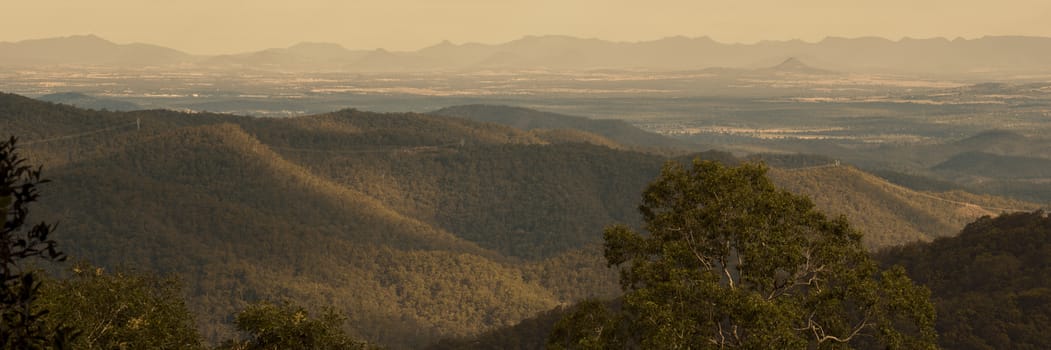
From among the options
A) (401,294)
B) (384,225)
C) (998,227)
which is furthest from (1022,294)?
(384,225)

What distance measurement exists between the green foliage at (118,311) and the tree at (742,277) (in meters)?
13.0

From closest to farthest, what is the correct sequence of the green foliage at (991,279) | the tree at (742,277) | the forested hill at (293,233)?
the tree at (742,277) → the green foliage at (991,279) → the forested hill at (293,233)

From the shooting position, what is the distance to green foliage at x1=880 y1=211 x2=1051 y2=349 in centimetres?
6762

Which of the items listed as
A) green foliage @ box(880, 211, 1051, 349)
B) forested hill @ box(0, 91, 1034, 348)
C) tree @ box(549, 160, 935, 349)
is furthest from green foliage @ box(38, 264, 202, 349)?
forested hill @ box(0, 91, 1034, 348)

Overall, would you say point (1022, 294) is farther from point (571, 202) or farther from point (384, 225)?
point (571, 202)

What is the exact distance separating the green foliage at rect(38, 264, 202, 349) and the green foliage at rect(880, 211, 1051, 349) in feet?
171

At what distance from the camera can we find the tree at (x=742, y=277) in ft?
91.4

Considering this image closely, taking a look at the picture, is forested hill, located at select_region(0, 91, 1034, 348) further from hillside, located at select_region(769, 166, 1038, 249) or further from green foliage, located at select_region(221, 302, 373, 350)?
green foliage, located at select_region(221, 302, 373, 350)

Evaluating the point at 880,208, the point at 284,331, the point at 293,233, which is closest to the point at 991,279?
the point at 284,331

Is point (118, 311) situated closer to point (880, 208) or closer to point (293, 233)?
point (293, 233)

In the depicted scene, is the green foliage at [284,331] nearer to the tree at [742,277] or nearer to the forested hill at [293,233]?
the tree at [742,277]

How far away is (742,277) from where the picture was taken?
1168 inches

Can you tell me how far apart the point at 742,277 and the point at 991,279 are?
60283 mm

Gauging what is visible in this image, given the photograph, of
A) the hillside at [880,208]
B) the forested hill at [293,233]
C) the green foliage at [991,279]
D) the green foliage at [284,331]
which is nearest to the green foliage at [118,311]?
the green foliage at [284,331]
